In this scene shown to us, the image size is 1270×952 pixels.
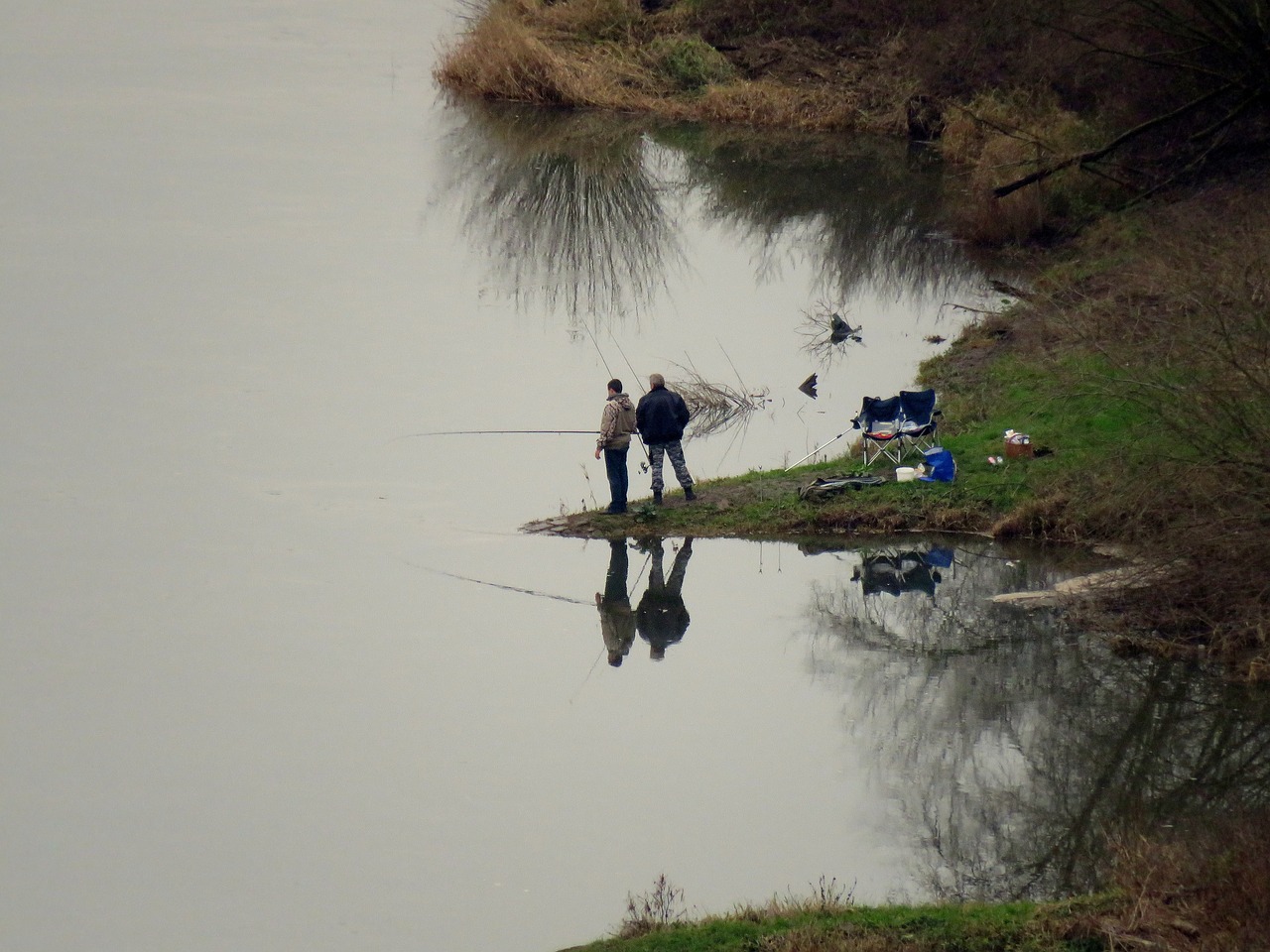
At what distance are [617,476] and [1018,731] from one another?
21.1 ft

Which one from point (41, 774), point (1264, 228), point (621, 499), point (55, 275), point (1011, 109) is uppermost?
point (1011, 109)

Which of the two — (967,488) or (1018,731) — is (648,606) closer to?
(967,488)

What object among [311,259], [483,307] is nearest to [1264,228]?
[483,307]

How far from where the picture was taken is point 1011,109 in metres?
33.5

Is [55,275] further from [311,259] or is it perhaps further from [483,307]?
[483,307]

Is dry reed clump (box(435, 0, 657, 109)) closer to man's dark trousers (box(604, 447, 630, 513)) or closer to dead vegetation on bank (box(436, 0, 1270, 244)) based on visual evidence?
dead vegetation on bank (box(436, 0, 1270, 244))

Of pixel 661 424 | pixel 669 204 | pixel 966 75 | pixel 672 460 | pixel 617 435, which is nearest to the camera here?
pixel 617 435

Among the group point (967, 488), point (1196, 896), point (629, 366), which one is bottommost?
point (1196, 896)

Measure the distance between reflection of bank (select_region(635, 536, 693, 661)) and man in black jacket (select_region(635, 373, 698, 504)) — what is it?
974mm

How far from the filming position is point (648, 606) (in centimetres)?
1619

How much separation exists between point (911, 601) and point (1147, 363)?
3.14 meters

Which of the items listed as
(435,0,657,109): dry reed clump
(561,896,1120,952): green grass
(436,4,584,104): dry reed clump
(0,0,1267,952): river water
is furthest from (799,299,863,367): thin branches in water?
(436,4,584,104): dry reed clump

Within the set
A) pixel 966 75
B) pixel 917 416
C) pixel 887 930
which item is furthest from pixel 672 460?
pixel 966 75

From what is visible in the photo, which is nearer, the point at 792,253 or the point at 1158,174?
the point at 1158,174
